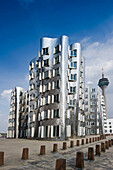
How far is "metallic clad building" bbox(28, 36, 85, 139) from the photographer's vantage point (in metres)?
34.4

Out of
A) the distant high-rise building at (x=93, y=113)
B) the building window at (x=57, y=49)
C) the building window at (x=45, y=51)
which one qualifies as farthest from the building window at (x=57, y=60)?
the distant high-rise building at (x=93, y=113)

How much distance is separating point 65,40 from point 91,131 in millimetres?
54081

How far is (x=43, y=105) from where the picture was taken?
38.1 metres

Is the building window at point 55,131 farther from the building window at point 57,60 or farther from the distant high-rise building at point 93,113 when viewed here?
the distant high-rise building at point 93,113

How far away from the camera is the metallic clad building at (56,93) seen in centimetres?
3440

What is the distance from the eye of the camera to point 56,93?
117ft

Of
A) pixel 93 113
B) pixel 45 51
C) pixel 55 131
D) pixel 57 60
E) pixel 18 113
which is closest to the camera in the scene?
pixel 55 131

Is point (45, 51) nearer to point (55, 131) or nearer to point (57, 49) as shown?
point (57, 49)

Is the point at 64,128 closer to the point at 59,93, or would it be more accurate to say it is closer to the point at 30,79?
the point at 59,93

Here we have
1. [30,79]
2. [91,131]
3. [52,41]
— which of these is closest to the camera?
[52,41]

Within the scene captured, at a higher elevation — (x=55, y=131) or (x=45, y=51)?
(x=45, y=51)

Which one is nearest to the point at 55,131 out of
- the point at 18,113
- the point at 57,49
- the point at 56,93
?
the point at 56,93

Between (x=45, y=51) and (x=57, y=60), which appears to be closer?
(x=57, y=60)

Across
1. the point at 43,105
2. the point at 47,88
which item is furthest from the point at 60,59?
the point at 43,105
